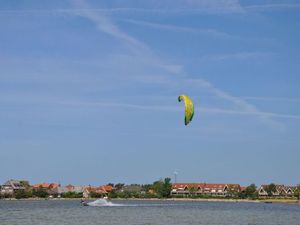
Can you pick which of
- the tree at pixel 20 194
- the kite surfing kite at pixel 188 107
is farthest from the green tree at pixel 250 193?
the kite surfing kite at pixel 188 107

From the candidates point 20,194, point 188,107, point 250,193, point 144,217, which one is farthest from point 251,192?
point 188,107

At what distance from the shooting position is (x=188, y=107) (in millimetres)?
28375

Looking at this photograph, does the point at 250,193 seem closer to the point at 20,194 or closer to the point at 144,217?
the point at 20,194

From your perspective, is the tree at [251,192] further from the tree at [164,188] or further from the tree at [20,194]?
the tree at [20,194]

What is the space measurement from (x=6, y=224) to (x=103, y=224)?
8.09 metres

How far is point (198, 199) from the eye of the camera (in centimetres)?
19825

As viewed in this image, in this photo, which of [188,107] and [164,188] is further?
[164,188]

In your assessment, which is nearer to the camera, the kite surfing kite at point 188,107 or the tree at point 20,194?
the kite surfing kite at point 188,107

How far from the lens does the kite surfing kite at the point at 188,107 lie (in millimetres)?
27502

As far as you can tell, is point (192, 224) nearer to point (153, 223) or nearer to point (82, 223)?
point (153, 223)

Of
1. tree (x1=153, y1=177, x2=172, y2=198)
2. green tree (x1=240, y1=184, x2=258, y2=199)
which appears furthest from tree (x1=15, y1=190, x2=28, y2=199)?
green tree (x1=240, y1=184, x2=258, y2=199)

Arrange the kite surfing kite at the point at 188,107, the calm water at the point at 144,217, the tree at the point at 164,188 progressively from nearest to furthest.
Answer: the kite surfing kite at the point at 188,107, the calm water at the point at 144,217, the tree at the point at 164,188

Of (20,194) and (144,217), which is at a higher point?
(20,194)

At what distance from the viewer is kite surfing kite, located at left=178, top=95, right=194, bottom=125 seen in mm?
27502
